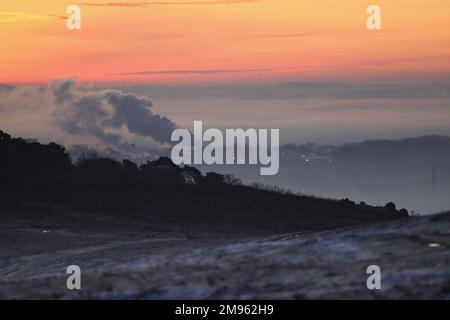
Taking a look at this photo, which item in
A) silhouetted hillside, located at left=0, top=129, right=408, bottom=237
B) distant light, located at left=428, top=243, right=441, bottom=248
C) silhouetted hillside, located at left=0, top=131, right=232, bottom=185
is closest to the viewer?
distant light, located at left=428, top=243, right=441, bottom=248

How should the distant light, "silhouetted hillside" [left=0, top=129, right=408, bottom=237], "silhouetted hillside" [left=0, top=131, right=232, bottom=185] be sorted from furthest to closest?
1. "silhouetted hillside" [left=0, top=131, right=232, bottom=185]
2. "silhouetted hillside" [left=0, top=129, right=408, bottom=237]
3. the distant light

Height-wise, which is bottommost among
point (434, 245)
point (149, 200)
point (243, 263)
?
point (243, 263)

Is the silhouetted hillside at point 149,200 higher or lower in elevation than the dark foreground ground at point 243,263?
higher

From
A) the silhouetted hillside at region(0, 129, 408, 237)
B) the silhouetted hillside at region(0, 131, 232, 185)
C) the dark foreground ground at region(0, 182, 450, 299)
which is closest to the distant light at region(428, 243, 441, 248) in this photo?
the dark foreground ground at region(0, 182, 450, 299)

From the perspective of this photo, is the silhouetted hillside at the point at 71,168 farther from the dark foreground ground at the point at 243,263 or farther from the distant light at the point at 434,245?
the distant light at the point at 434,245

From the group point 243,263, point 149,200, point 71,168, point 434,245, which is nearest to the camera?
point 434,245

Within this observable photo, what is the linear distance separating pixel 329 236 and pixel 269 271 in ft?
7.33

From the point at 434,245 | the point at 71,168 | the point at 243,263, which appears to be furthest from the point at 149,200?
the point at 434,245

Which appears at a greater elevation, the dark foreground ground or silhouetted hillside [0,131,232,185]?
silhouetted hillside [0,131,232,185]

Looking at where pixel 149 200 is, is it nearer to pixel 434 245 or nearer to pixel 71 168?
pixel 71 168

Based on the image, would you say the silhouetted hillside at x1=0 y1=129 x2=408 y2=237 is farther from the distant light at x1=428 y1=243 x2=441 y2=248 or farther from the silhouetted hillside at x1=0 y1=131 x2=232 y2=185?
the distant light at x1=428 y1=243 x2=441 y2=248

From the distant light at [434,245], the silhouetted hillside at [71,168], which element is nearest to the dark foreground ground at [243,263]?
the distant light at [434,245]
